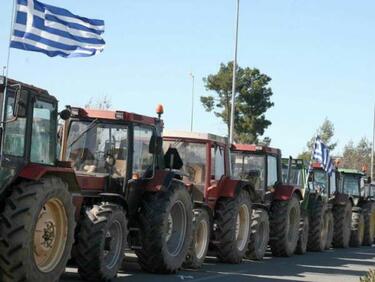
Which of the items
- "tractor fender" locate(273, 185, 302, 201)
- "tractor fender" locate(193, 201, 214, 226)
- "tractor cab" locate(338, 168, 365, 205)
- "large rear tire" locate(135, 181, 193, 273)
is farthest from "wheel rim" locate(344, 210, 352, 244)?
"large rear tire" locate(135, 181, 193, 273)

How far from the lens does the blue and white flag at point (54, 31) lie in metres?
9.44

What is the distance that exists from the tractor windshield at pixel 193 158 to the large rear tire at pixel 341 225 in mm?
9514

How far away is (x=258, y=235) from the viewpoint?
53.1 feet

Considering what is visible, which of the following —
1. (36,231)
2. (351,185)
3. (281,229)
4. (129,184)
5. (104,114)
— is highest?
(104,114)

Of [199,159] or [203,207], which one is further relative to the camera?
[199,159]

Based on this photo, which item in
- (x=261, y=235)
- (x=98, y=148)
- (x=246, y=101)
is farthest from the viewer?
(x=246, y=101)

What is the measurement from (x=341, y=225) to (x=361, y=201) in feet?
9.67

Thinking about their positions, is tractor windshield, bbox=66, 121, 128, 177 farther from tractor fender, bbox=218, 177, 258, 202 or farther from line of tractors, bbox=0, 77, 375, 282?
tractor fender, bbox=218, 177, 258, 202

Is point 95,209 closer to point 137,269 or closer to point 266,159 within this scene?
point 137,269

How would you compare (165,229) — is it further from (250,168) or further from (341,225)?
(341,225)

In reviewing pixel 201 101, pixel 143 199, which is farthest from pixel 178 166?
pixel 201 101

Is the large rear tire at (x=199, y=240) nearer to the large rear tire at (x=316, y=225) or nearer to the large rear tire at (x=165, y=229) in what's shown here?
the large rear tire at (x=165, y=229)

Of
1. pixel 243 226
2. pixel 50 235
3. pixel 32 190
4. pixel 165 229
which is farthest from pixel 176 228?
pixel 32 190

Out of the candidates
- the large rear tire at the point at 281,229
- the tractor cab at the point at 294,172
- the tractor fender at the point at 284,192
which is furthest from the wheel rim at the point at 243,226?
the tractor cab at the point at 294,172
